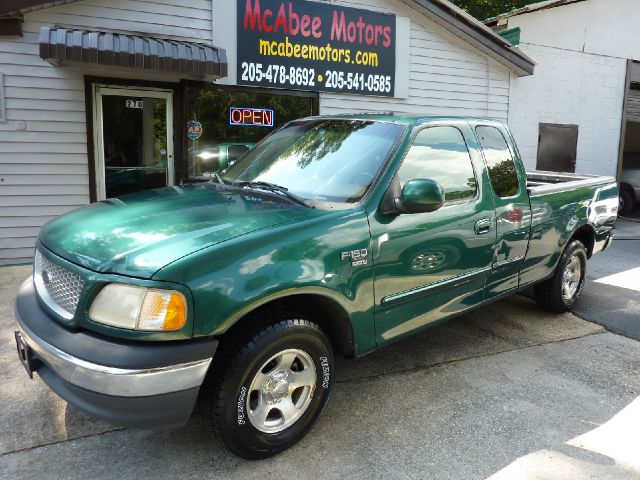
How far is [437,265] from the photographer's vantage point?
135 inches

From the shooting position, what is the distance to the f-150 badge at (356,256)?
287cm

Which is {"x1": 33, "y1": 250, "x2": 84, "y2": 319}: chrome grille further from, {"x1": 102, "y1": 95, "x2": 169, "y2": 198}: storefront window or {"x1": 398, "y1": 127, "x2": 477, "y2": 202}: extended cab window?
{"x1": 102, "y1": 95, "x2": 169, "y2": 198}: storefront window

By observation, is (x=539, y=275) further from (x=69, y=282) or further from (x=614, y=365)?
(x=69, y=282)

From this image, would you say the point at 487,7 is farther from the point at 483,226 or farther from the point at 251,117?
the point at 483,226

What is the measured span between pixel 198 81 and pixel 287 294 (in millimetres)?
5755

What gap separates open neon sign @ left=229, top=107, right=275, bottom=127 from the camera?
802 cm

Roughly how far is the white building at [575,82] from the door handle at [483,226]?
308 inches

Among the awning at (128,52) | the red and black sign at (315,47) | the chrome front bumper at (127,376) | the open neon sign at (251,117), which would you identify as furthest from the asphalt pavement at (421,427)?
the red and black sign at (315,47)

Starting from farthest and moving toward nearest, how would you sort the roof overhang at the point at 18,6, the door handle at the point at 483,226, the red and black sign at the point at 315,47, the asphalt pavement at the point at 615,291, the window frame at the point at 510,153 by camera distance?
the red and black sign at the point at 315,47, the roof overhang at the point at 18,6, the asphalt pavement at the point at 615,291, the window frame at the point at 510,153, the door handle at the point at 483,226

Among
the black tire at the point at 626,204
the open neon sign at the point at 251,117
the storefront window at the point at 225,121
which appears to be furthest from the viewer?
the black tire at the point at 626,204

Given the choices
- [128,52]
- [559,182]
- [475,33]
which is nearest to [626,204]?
[475,33]

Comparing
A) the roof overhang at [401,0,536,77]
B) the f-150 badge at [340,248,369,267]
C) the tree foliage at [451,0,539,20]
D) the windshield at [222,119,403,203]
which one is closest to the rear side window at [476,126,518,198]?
the windshield at [222,119,403,203]

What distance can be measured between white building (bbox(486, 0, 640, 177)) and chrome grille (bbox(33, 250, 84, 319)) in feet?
32.5

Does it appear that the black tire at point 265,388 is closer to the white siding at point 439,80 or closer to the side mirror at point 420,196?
the side mirror at point 420,196
